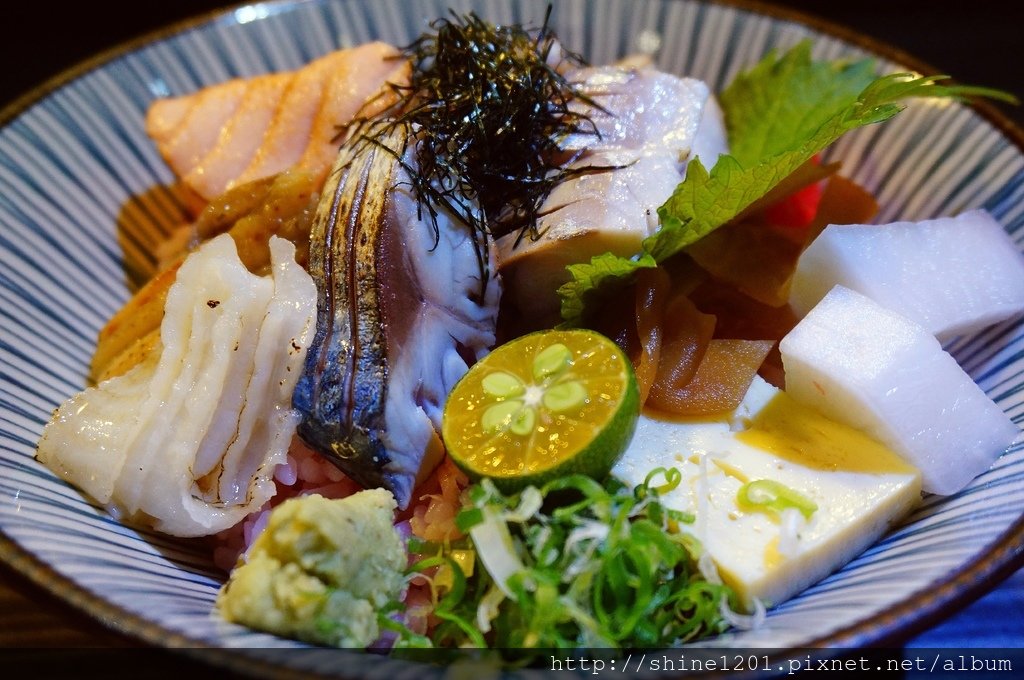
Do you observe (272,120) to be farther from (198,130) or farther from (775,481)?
(775,481)

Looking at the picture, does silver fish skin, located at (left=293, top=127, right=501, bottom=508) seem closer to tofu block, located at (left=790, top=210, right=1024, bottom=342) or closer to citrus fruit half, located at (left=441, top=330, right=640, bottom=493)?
citrus fruit half, located at (left=441, top=330, right=640, bottom=493)

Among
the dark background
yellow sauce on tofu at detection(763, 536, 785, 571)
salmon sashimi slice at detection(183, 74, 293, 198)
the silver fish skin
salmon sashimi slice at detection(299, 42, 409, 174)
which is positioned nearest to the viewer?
yellow sauce on tofu at detection(763, 536, 785, 571)

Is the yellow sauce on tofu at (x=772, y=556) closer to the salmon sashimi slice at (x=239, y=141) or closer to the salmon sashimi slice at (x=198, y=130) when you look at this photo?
the salmon sashimi slice at (x=239, y=141)

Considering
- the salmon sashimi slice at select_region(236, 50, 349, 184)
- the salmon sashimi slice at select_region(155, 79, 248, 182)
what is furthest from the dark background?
the salmon sashimi slice at select_region(236, 50, 349, 184)

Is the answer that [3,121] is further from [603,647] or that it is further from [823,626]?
[823,626]

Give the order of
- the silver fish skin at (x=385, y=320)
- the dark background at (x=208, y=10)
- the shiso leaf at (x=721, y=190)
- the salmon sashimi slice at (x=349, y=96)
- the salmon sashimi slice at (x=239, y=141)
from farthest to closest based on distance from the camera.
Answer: the dark background at (x=208, y=10) → the salmon sashimi slice at (x=239, y=141) → the salmon sashimi slice at (x=349, y=96) → the shiso leaf at (x=721, y=190) → the silver fish skin at (x=385, y=320)

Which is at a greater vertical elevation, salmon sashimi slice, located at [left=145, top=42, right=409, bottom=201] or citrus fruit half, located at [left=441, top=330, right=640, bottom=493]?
salmon sashimi slice, located at [left=145, top=42, right=409, bottom=201]

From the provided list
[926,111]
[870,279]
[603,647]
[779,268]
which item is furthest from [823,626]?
[926,111]

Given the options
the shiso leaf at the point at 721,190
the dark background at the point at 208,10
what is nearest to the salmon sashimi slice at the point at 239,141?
the shiso leaf at the point at 721,190
